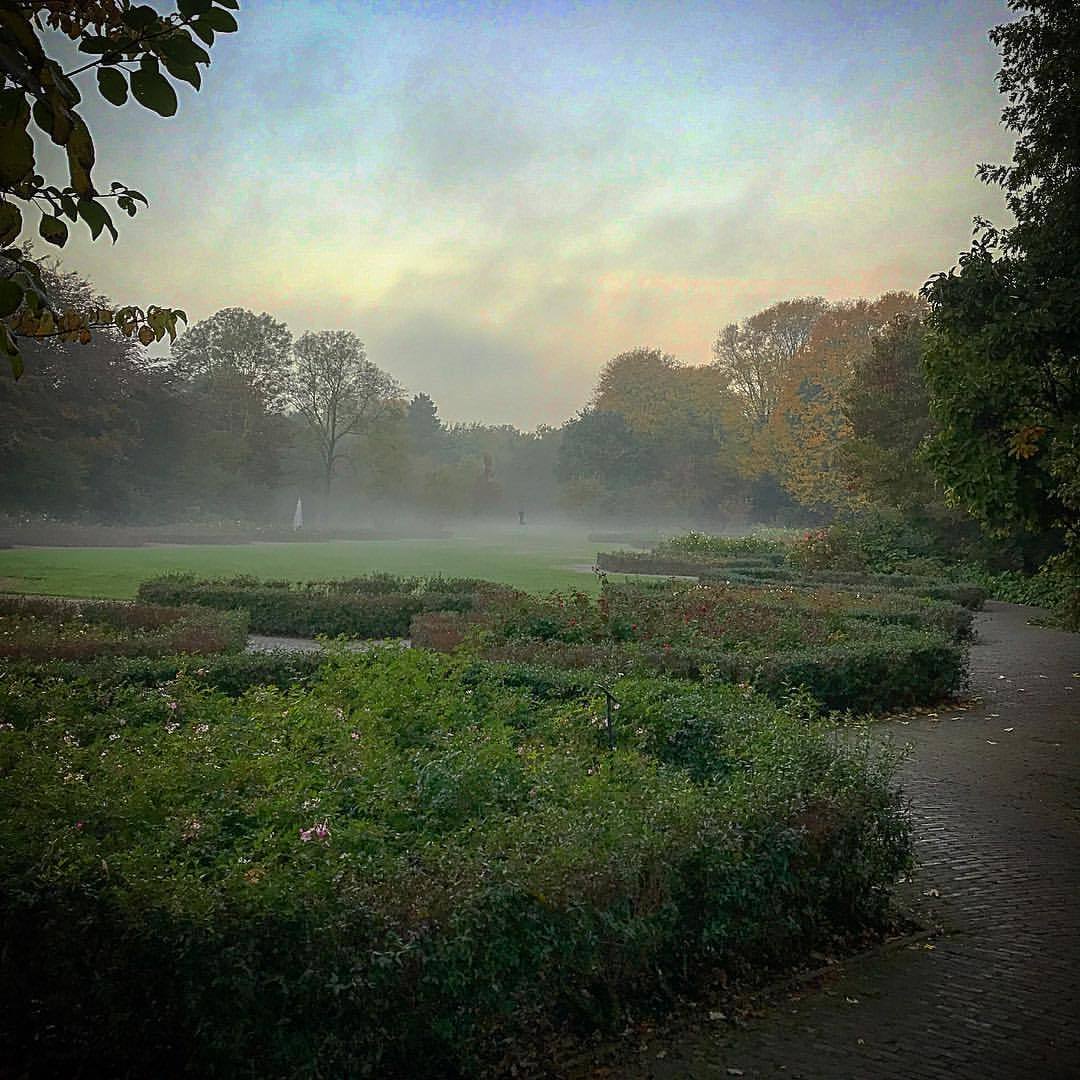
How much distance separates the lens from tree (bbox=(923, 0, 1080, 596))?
10.2 meters

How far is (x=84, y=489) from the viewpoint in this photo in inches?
1056

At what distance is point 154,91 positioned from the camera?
6.72 ft

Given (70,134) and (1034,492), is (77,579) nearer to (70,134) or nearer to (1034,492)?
(1034,492)

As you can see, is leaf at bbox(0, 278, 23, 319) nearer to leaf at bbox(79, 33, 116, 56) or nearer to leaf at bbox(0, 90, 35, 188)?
leaf at bbox(0, 90, 35, 188)

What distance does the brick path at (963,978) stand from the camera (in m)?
3.63

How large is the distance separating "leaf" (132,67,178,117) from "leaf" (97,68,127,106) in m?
0.07

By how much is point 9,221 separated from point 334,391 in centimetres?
5995

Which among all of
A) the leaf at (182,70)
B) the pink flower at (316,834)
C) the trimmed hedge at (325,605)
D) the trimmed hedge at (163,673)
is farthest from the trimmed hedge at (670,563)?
the leaf at (182,70)

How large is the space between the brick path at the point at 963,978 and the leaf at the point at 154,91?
10.8ft

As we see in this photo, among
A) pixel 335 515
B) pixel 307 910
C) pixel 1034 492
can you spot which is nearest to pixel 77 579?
pixel 1034 492

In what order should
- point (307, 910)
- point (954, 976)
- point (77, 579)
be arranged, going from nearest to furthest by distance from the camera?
point (307, 910) < point (954, 976) < point (77, 579)

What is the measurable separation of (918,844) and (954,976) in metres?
1.99

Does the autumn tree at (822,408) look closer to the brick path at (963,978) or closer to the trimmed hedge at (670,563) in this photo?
the trimmed hedge at (670,563)

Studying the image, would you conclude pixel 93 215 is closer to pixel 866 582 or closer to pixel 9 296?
pixel 9 296
